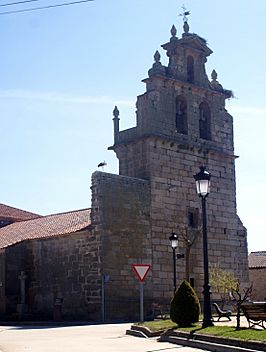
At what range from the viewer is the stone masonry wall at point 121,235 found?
87.2 feet

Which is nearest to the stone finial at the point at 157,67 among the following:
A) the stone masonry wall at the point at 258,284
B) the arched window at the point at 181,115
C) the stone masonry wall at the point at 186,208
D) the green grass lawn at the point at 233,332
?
the arched window at the point at 181,115

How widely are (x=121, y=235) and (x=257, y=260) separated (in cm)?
2450

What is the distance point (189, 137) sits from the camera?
102 feet

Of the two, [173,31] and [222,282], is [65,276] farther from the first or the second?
[173,31]

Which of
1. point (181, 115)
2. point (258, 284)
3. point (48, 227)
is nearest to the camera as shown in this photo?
point (181, 115)

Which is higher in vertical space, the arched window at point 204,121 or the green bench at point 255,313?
the arched window at point 204,121

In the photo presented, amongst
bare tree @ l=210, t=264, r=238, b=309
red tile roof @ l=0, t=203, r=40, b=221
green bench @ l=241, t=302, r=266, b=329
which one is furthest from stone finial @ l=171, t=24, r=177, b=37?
green bench @ l=241, t=302, r=266, b=329

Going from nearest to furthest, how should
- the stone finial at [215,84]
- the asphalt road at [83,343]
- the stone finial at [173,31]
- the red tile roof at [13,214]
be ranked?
the asphalt road at [83,343] → the stone finial at [173,31] → the stone finial at [215,84] → the red tile roof at [13,214]

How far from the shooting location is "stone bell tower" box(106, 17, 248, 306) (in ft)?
95.9

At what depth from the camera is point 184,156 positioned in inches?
1218

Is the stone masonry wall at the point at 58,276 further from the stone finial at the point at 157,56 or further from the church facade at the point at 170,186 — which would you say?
the stone finial at the point at 157,56

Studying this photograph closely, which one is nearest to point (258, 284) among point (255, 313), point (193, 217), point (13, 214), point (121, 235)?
point (193, 217)

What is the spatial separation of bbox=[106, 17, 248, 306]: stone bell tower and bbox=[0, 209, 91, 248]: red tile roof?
10.9 ft

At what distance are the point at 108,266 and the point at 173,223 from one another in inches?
183
